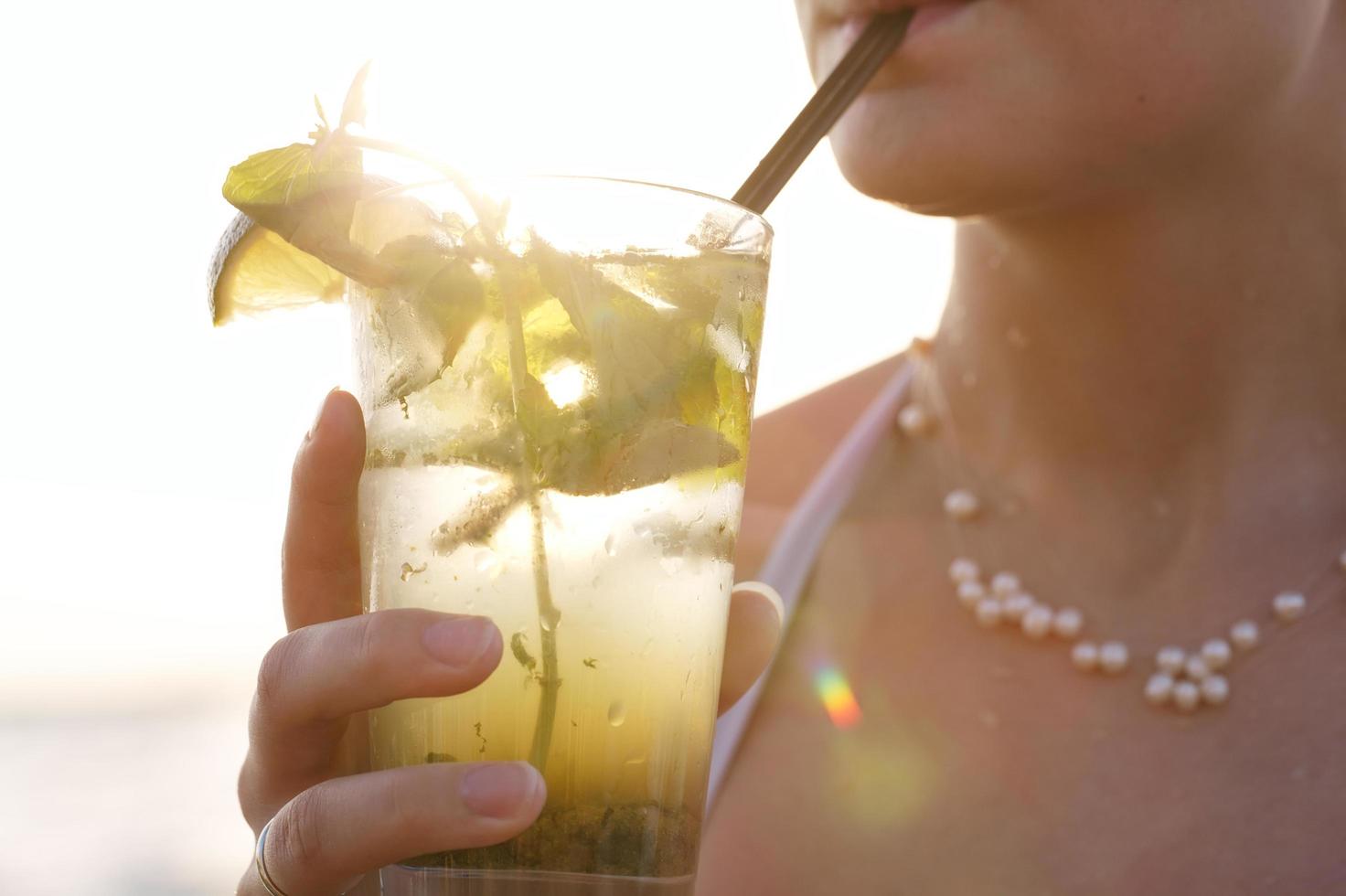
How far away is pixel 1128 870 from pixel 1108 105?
3.84 feet

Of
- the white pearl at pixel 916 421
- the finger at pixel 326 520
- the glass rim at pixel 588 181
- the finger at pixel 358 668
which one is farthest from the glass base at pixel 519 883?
the white pearl at pixel 916 421

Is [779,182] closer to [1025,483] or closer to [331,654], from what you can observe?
[331,654]

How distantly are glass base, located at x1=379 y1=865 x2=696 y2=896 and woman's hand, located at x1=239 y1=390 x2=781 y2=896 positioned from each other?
0.04 meters

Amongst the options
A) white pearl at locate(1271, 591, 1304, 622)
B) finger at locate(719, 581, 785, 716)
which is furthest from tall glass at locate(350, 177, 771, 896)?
white pearl at locate(1271, 591, 1304, 622)

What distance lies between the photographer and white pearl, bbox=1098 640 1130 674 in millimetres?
1945

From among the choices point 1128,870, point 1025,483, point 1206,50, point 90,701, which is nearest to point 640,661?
point 1128,870

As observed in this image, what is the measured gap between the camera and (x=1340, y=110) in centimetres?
196

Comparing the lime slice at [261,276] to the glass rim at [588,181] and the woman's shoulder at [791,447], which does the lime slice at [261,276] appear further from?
the woman's shoulder at [791,447]

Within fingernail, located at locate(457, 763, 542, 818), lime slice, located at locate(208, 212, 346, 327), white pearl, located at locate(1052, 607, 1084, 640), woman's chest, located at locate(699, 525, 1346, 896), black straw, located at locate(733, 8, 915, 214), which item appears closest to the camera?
fingernail, located at locate(457, 763, 542, 818)

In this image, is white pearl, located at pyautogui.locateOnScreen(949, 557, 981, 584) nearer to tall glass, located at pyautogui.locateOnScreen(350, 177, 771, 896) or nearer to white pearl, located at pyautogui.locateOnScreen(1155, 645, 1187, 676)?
white pearl, located at pyautogui.locateOnScreen(1155, 645, 1187, 676)

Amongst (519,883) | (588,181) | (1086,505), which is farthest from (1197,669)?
(588,181)

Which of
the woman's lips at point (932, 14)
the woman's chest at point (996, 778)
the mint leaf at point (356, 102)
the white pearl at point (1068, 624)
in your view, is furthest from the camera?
the white pearl at point (1068, 624)

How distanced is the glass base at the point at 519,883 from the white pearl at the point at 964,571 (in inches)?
48.3

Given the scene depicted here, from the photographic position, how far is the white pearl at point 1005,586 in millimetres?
2068
